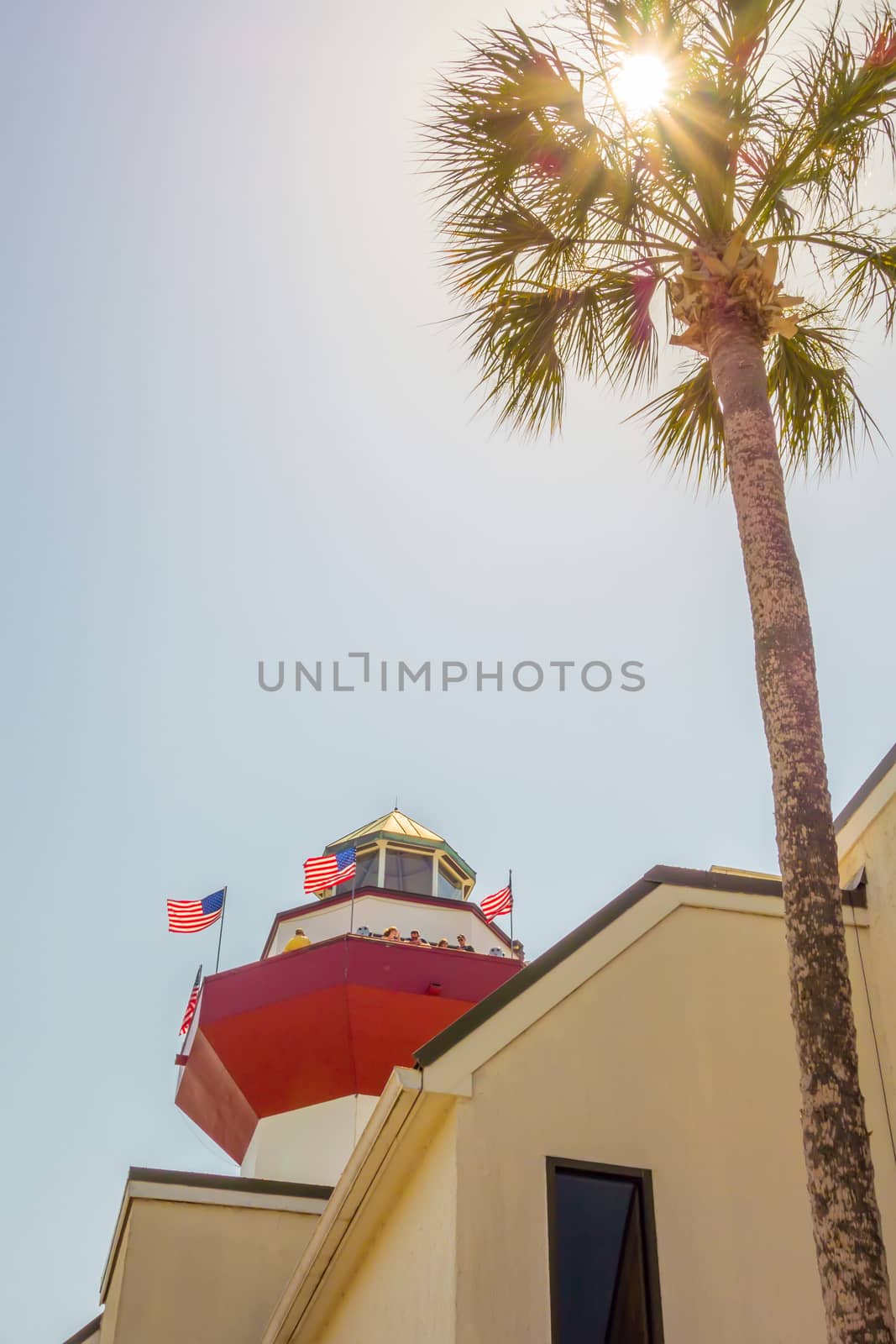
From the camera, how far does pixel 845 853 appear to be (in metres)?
9.75

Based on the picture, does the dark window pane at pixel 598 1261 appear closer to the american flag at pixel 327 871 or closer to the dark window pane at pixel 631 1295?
the dark window pane at pixel 631 1295

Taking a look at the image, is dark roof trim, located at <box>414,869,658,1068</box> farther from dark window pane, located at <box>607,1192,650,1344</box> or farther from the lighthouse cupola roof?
the lighthouse cupola roof

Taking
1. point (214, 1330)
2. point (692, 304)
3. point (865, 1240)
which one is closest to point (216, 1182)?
point (214, 1330)

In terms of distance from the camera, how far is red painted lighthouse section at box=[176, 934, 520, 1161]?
15750 millimetres

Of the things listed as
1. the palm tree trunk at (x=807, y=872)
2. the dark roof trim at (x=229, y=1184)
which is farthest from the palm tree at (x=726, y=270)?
the dark roof trim at (x=229, y=1184)

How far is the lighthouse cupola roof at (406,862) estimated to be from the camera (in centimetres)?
1939

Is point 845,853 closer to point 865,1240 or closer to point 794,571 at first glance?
point 794,571

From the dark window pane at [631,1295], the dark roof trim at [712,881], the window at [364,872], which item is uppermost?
the window at [364,872]

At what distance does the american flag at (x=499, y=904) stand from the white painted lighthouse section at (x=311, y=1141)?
13.7 ft

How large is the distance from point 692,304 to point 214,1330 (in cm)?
1024

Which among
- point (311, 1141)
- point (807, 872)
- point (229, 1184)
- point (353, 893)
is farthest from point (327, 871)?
point (807, 872)

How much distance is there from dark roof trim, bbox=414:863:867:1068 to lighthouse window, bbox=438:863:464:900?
10.3m

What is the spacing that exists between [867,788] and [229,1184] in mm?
7662

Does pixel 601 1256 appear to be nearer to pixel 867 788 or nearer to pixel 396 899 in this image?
pixel 867 788
